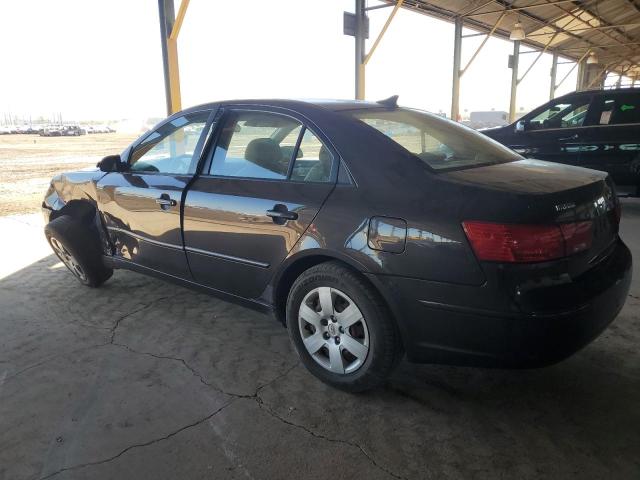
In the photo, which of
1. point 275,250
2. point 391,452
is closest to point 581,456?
point 391,452

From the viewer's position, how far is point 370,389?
8.14 feet

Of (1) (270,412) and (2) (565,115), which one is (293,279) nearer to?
(1) (270,412)

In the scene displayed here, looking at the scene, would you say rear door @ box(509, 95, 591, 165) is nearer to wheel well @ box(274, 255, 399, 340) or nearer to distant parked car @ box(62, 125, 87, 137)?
wheel well @ box(274, 255, 399, 340)

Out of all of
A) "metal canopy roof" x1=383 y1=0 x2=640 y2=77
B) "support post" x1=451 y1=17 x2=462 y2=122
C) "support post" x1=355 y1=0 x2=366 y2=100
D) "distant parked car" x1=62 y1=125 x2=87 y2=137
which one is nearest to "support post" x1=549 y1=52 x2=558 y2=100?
"metal canopy roof" x1=383 y1=0 x2=640 y2=77

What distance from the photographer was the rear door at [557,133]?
258 inches

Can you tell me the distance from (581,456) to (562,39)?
25.7 metres

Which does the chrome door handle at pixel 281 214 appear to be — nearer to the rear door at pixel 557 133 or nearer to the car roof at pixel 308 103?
the car roof at pixel 308 103

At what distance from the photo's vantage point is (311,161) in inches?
103

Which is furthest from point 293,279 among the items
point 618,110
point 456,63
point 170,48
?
point 456,63

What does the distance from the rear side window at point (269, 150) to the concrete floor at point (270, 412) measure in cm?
112

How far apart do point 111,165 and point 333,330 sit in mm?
2318

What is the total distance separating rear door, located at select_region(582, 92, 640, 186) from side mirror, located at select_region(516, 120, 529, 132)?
2.43ft

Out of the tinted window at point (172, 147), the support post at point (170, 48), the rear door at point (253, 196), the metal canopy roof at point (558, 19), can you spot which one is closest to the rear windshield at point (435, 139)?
the rear door at point (253, 196)

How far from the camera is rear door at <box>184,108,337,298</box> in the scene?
2532 mm
